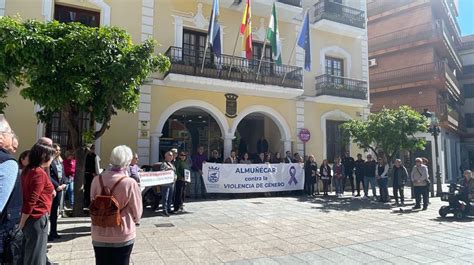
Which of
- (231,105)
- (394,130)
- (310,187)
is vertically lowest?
(310,187)

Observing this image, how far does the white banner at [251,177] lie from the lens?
1209cm

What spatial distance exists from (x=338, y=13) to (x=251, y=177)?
1017 cm

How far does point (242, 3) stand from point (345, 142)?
762 centimetres

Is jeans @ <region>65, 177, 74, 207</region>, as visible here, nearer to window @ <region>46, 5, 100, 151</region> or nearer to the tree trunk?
the tree trunk

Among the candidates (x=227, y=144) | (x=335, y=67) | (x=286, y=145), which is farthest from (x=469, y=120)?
(x=227, y=144)

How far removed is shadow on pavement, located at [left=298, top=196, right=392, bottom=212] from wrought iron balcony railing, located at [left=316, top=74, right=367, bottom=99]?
5564mm

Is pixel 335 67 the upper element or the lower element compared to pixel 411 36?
lower

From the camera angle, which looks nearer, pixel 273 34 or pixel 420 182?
pixel 420 182

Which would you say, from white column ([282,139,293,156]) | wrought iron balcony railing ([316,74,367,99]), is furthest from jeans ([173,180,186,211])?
wrought iron balcony railing ([316,74,367,99])

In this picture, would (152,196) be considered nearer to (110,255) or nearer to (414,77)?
(110,255)

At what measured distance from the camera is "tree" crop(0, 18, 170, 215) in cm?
675

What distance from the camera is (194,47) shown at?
14133 mm

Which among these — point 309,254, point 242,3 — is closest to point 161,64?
point 309,254

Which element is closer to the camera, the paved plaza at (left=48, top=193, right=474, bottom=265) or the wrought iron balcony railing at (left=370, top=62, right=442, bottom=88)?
the paved plaza at (left=48, top=193, right=474, bottom=265)
